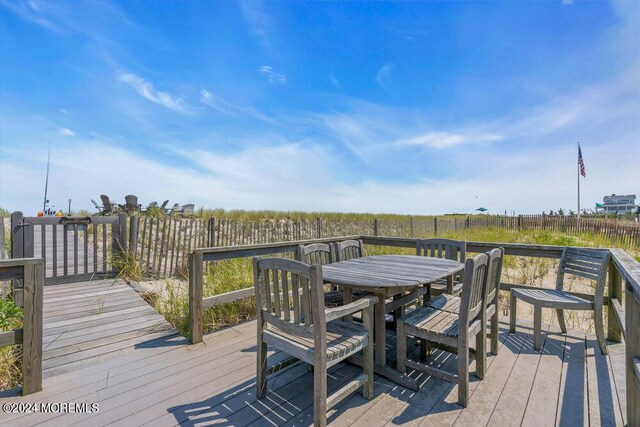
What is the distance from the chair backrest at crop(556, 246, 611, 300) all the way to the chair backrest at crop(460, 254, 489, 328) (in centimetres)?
150

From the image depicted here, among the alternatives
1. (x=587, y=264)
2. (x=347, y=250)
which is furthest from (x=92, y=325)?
(x=587, y=264)

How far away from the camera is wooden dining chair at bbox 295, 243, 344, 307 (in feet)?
8.60

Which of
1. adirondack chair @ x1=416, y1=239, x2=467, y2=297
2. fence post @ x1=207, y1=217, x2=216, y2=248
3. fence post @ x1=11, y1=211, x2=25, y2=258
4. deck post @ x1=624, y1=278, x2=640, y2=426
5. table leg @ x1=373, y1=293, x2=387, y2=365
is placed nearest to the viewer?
deck post @ x1=624, y1=278, x2=640, y2=426

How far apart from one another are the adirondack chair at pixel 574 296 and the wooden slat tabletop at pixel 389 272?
84 centimetres

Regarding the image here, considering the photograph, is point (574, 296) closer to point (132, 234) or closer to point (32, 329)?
point (32, 329)

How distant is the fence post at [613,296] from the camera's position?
9.00 ft

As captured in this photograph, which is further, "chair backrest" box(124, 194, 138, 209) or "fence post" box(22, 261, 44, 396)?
"chair backrest" box(124, 194, 138, 209)

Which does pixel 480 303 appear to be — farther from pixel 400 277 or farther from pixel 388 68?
pixel 388 68

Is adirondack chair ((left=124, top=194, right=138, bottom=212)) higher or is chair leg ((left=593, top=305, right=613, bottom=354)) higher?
adirondack chair ((left=124, top=194, right=138, bottom=212))

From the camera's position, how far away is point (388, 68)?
7.26 meters

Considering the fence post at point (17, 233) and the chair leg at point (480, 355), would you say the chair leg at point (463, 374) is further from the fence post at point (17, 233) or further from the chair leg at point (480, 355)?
the fence post at point (17, 233)

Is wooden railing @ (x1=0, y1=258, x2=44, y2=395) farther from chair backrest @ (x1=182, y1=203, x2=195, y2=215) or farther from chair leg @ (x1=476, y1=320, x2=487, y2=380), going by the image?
chair backrest @ (x1=182, y1=203, x2=195, y2=215)

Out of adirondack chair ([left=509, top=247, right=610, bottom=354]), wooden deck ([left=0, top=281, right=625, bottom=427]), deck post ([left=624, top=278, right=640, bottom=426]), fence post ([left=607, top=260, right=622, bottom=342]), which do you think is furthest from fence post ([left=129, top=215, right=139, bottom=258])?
fence post ([left=607, top=260, right=622, bottom=342])

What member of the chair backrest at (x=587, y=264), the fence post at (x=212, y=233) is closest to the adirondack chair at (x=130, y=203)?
the fence post at (x=212, y=233)
